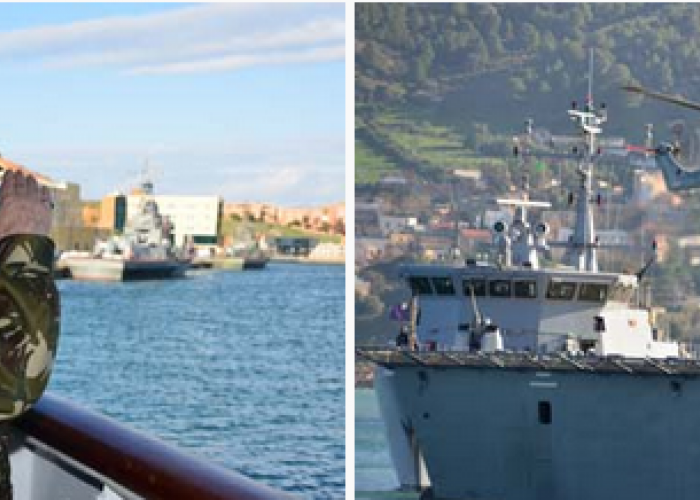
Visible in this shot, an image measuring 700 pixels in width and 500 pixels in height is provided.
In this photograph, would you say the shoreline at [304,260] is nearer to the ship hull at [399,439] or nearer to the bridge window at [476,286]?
the ship hull at [399,439]

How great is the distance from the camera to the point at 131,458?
33.4 inches

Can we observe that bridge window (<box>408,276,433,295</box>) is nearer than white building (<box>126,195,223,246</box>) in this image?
Yes

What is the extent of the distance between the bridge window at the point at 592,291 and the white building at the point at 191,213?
75.3 feet

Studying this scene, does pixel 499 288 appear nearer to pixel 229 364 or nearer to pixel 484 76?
pixel 229 364

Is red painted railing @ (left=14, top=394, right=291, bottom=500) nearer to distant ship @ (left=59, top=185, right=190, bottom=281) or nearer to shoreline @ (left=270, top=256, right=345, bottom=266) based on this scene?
distant ship @ (left=59, top=185, right=190, bottom=281)

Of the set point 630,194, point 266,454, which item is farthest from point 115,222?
point 630,194

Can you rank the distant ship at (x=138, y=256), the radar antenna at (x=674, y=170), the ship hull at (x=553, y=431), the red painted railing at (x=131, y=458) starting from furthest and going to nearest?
the distant ship at (x=138, y=256) < the radar antenna at (x=674, y=170) < the ship hull at (x=553, y=431) < the red painted railing at (x=131, y=458)

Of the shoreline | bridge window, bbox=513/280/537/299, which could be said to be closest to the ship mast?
bridge window, bbox=513/280/537/299

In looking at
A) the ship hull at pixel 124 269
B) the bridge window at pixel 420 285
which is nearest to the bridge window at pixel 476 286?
the bridge window at pixel 420 285

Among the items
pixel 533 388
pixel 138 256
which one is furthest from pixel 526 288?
pixel 138 256

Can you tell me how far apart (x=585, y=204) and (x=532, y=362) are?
2639 millimetres

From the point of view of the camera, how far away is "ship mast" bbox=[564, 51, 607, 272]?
12148mm

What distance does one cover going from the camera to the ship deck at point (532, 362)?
9.40 metres

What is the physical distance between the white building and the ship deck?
76.5 ft
